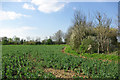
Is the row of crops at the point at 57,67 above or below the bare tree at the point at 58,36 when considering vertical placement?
below

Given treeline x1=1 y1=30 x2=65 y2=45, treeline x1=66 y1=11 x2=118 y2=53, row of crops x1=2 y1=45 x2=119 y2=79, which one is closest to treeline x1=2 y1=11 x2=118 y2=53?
treeline x1=66 y1=11 x2=118 y2=53

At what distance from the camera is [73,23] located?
16.6m

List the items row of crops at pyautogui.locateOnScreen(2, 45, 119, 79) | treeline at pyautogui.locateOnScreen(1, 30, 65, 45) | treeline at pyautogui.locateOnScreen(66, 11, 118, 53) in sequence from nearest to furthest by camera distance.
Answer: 1. row of crops at pyautogui.locateOnScreen(2, 45, 119, 79)
2. treeline at pyautogui.locateOnScreen(66, 11, 118, 53)
3. treeline at pyautogui.locateOnScreen(1, 30, 65, 45)

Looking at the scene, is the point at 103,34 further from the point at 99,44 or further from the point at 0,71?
the point at 0,71

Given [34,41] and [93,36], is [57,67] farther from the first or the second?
[34,41]

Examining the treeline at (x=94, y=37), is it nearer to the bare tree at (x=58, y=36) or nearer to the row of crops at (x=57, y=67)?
the row of crops at (x=57, y=67)

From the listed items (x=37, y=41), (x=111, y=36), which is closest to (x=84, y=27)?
(x=111, y=36)

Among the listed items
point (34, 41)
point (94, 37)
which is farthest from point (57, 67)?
point (34, 41)

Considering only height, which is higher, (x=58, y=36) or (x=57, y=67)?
(x=58, y=36)

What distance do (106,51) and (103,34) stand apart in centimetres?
203

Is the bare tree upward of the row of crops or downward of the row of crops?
upward

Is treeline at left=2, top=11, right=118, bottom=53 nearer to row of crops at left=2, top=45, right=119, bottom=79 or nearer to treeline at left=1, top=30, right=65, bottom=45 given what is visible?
row of crops at left=2, top=45, right=119, bottom=79

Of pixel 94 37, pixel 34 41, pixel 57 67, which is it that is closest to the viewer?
pixel 57 67

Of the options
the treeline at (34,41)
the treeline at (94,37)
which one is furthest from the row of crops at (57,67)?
the treeline at (34,41)
